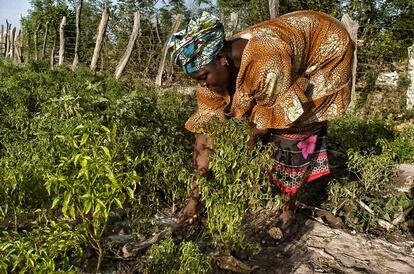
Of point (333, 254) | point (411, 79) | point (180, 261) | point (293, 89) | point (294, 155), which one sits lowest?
point (333, 254)

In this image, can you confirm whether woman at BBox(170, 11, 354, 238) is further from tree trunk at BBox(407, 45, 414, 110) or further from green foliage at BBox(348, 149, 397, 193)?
tree trunk at BBox(407, 45, 414, 110)

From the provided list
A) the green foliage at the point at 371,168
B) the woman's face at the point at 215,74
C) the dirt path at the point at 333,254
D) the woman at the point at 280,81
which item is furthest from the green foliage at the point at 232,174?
the green foliage at the point at 371,168

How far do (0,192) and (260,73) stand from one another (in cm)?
148

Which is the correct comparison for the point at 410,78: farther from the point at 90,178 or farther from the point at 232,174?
the point at 90,178

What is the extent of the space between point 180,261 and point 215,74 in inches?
Result: 37.0

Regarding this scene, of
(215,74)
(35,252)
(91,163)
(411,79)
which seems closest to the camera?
(35,252)

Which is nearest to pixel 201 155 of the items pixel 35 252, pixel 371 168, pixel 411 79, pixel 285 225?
pixel 285 225

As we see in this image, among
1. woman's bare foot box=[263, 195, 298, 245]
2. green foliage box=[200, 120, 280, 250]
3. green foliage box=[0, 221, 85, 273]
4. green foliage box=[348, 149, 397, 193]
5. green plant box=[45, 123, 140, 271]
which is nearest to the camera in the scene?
green foliage box=[0, 221, 85, 273]

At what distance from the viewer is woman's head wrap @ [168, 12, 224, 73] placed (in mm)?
2160

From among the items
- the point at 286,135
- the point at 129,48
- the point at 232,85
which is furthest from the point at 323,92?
the point at 129,48

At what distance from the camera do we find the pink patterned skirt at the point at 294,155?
113 inches

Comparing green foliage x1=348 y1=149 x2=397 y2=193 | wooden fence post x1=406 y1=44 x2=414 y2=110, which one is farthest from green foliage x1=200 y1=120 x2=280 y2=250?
wooden fence post x1=406 y1=44 x2=414 y2=110

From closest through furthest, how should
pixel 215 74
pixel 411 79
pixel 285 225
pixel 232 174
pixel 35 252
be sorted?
pixel 35 252
pixel 232 174
pixel 215 74
pixel 285 225
pixel 411 79

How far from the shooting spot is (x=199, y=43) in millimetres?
2158
